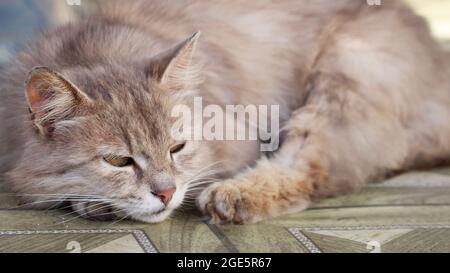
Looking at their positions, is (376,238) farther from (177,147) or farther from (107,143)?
(107,143)

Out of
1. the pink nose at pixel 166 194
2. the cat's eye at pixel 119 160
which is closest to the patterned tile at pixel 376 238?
the pink nose at pixel 166 194

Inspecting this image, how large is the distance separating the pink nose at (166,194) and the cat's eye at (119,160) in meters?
0.13

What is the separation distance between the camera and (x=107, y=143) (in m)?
2.10

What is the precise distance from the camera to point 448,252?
1.99 meters

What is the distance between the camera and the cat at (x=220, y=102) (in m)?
2.12

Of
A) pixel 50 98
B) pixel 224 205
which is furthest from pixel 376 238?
pixel 50 98

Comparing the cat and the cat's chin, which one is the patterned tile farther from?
the cat's chin

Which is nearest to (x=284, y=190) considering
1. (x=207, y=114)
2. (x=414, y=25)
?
(x=207, y=114)

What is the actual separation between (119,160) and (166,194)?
0.18m

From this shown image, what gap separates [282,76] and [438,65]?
26.8 inches

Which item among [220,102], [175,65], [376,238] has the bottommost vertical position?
[376,238]

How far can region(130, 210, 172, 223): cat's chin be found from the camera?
215cm

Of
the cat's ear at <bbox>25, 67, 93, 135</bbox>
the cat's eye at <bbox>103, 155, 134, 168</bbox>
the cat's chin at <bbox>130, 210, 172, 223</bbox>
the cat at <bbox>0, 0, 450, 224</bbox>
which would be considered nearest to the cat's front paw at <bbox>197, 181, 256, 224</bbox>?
the cat at <bbox>0, 0, 450, 224</bbox>
